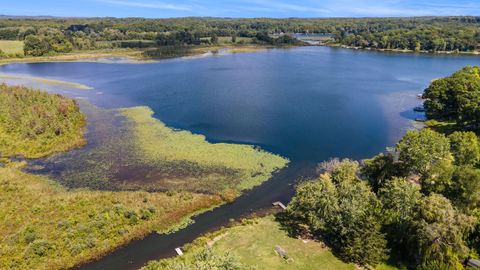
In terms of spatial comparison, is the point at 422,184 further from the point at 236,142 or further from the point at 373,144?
the point at 236,142

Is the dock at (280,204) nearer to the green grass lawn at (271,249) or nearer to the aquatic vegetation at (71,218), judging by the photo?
the green grass lawn at (271,249)

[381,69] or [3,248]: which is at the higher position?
[381,69]

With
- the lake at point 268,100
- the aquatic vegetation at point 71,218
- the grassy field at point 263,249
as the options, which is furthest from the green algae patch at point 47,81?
the grassy field at point 263,249

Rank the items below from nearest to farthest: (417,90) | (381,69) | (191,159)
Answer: (191,159) → (417,90) → (381,69)

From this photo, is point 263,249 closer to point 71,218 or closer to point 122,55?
point 71,218

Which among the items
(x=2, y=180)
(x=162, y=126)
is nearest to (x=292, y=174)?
(x=162, y=126)

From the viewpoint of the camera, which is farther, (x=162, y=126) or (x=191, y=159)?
(x=162, y=126)

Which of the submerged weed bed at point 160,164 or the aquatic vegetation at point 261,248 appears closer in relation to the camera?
the aquatic vegetation at point 261,248

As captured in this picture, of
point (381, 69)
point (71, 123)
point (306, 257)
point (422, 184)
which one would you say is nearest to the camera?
point (306, 257)
